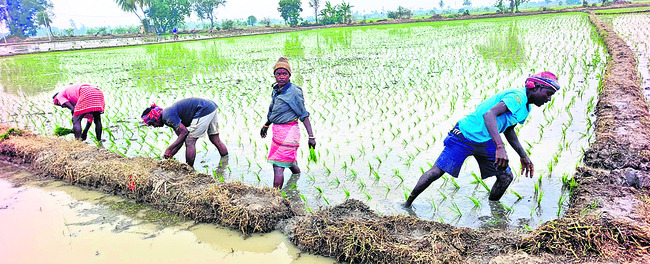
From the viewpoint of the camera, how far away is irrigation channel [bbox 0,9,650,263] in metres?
2.46

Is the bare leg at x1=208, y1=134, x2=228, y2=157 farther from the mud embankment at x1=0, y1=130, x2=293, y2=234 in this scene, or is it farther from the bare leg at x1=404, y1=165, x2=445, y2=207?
the bare leg at x1=404, y1=165, x2=445, y2=207

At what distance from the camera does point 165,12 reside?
4550cm

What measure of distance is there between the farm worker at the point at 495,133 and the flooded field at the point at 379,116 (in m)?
0.29

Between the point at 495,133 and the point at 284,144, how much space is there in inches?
66.7

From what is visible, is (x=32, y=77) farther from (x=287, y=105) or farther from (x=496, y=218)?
(x=496, y=218)

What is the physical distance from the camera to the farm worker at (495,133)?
2.63 metres

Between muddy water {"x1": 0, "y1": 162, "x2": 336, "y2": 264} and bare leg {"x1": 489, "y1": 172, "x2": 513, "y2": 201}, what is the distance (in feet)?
4.78

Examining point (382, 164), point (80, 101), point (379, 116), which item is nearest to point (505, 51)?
point (379, 116)

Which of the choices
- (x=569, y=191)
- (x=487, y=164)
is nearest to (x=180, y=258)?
(x=487, y=164)

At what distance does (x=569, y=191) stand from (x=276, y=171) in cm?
242

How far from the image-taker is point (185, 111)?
13.6ft

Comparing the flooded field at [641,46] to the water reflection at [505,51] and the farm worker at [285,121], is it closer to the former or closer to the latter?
the water reflection at [505,51]

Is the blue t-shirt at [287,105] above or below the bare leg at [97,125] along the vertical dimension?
above

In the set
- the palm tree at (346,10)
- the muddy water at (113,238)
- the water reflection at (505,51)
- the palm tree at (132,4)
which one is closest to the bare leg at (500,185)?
the muddy water at (113,238)
